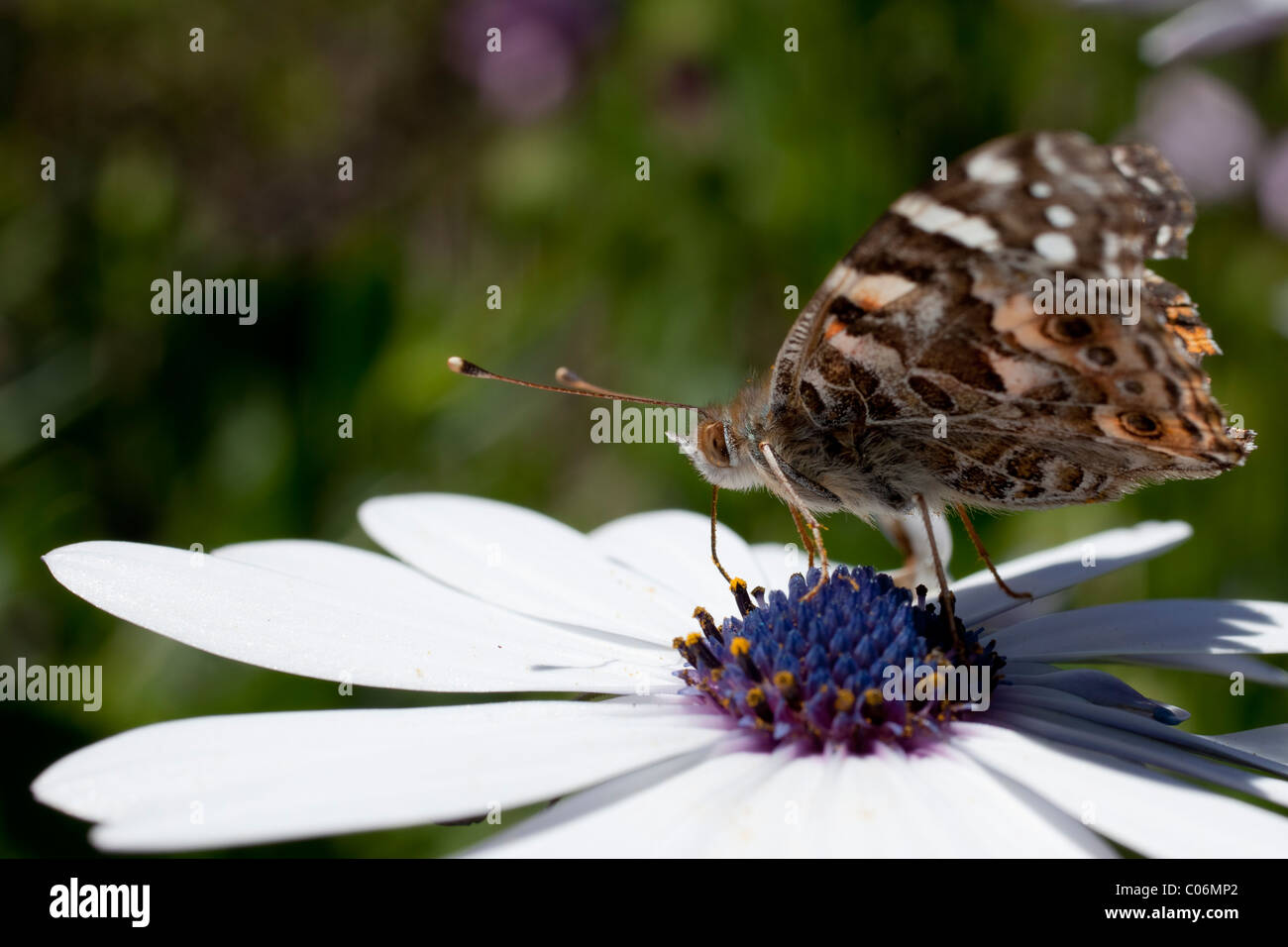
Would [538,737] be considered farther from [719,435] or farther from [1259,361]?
[1259,361]

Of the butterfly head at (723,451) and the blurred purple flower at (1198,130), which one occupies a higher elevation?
the blurred purple flower at (1198,130)

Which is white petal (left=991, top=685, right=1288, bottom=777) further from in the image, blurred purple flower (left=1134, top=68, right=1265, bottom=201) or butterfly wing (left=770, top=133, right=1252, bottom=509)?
blurred purple flower (left=1134, top=68, right=1265, bottom=201)

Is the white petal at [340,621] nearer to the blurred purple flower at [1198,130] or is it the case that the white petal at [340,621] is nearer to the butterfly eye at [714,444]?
the butterfly eye at [714,444]

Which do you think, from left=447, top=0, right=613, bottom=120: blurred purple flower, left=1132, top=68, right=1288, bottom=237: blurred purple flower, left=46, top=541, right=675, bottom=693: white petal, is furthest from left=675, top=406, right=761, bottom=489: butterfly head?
left=447, top=0, right=613, bottom=120: blurred purple flower

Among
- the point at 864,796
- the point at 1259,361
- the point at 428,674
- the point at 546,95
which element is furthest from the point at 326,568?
the point at 546,95

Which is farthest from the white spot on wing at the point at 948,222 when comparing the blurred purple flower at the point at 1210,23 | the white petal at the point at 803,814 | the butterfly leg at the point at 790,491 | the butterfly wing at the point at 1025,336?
the blurred purple flower at the point at 1210,23

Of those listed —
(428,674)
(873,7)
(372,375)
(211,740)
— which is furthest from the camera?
(873,7)

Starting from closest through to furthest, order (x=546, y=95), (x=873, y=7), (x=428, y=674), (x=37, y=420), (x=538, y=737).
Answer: (x=538, y=737), (x=428, y=674), (x=37, y=420), (x=873, y=7), (x=546, y=95)
